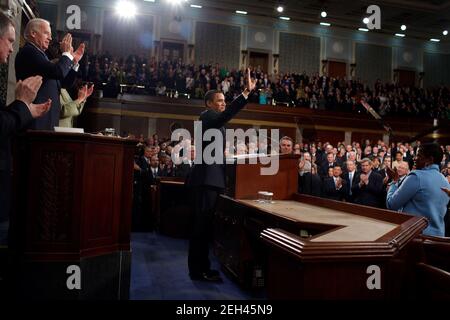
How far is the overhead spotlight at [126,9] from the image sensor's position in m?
15.3

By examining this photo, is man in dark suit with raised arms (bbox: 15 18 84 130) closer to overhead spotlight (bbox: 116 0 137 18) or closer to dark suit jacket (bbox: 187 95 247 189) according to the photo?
dark suit jacket (bbox: 187 95 247 189)

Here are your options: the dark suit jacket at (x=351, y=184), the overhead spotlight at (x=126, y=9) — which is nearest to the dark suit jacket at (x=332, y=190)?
the dark suit jacket at (x=351, y=184)

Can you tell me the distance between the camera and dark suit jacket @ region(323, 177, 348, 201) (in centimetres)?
549

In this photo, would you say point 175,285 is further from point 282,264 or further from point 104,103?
point 104,103

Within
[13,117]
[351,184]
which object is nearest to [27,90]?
[13,117]

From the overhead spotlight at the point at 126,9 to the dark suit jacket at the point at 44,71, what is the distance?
14099 mm

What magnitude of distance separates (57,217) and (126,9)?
595 inches

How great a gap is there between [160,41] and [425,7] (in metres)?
10.9

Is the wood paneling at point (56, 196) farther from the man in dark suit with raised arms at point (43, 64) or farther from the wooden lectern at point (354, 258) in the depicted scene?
the wooden lectern at point (354, 258)

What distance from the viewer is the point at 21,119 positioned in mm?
1486

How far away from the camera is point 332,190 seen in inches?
217

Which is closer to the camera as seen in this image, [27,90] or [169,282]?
[27,90]

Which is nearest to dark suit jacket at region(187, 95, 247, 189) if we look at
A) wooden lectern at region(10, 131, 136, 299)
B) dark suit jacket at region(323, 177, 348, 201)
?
wooden lectern at region(10, 131, 136, 299)

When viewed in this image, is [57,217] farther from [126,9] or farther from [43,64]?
[126,9]
